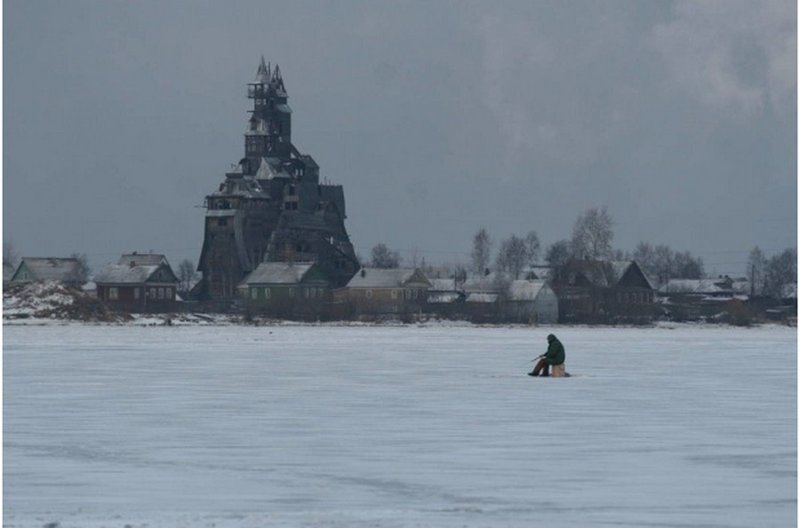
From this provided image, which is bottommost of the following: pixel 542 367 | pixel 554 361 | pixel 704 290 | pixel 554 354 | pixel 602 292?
pixel 542 367

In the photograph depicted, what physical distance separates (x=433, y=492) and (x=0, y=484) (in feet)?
12.1

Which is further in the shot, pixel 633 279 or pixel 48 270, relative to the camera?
pixel 48 270

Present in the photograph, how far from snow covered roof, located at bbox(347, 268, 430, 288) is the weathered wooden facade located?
190 cm

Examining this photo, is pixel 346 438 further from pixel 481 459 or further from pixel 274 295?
pixel 274 295

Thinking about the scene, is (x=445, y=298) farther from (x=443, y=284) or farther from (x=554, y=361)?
(x=554, y=361)

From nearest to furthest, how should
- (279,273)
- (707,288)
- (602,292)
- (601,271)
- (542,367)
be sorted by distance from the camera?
(542,367)
(602,292)
(279,273)
(601,271)
(707,288)

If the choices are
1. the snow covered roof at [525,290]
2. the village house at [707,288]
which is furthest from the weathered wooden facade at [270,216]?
the village house at [707,288]

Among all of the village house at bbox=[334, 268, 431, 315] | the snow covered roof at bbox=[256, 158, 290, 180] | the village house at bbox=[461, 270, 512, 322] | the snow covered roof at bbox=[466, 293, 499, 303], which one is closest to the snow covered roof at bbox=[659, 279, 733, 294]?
the village house at bbox=[461, 270, 512, 322]

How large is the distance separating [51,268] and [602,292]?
4720 cm

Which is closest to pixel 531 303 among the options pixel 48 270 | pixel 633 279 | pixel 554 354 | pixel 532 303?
pixel 532 303

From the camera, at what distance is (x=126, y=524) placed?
12.3 meters

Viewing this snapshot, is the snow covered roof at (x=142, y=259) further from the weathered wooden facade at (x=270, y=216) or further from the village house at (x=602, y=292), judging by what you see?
the village house at (x=602, y=292)

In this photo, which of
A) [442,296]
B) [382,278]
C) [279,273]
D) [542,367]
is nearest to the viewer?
[542,367]

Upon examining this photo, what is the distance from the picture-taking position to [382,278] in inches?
5049
